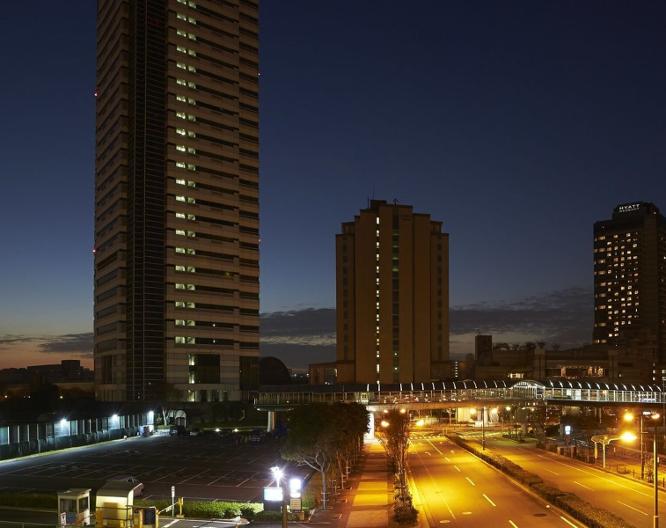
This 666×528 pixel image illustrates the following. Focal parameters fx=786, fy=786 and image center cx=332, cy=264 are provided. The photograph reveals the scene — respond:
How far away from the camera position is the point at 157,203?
169625 mm

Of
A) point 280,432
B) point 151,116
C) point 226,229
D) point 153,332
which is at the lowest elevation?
point 280,432

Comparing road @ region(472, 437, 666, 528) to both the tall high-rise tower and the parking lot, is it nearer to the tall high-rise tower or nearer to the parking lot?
the parking lot

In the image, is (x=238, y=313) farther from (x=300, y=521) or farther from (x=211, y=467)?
(x=300, y=521)

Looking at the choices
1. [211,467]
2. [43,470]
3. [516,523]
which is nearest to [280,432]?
[211,467]

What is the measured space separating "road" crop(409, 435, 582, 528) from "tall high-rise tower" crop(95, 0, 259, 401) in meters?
89.8

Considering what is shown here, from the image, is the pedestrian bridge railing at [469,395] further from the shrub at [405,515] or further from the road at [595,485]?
the shrub at [405,515]

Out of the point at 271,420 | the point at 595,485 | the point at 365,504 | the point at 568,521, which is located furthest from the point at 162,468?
the point at 271,420

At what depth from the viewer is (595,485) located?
2670 inches

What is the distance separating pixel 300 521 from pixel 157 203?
5004 inches

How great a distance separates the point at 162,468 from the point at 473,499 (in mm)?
37260

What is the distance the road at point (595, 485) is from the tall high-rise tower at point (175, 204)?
285ft

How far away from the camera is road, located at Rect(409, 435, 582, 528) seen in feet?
163

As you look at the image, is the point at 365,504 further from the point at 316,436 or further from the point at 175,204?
the point at 175,204

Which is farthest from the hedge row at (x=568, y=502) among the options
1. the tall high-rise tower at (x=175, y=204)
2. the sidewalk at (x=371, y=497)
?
the tall high-rise tower at (x=175, y=204)
